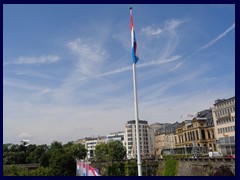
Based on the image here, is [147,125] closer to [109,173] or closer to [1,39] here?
[109,173]

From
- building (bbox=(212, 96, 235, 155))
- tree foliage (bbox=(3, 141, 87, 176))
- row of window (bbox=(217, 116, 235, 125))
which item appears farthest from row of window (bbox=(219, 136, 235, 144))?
tree foliage (bbox=(3, 141, 87, 176))

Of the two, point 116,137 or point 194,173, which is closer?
point 194,173

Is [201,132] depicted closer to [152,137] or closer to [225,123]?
[225,123]

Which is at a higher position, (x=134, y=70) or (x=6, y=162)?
(x=134, y=70)

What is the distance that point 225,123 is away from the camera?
3080 cm

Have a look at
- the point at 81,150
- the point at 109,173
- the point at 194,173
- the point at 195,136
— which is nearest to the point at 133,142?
the point at 81,150

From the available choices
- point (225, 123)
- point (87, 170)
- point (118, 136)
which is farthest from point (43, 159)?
point (118, 136)

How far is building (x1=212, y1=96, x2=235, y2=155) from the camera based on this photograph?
1144 inches

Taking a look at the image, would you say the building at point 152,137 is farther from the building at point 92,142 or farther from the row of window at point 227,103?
the row of window at point 227,103

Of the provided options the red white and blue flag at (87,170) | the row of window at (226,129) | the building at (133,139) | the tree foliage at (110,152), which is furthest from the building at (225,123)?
the building at (133,139)

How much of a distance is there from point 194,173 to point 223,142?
28.5ft

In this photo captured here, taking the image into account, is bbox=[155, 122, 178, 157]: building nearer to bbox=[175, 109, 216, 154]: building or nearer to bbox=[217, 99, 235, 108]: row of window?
bbox=[175, 109, 216, 154]: building
